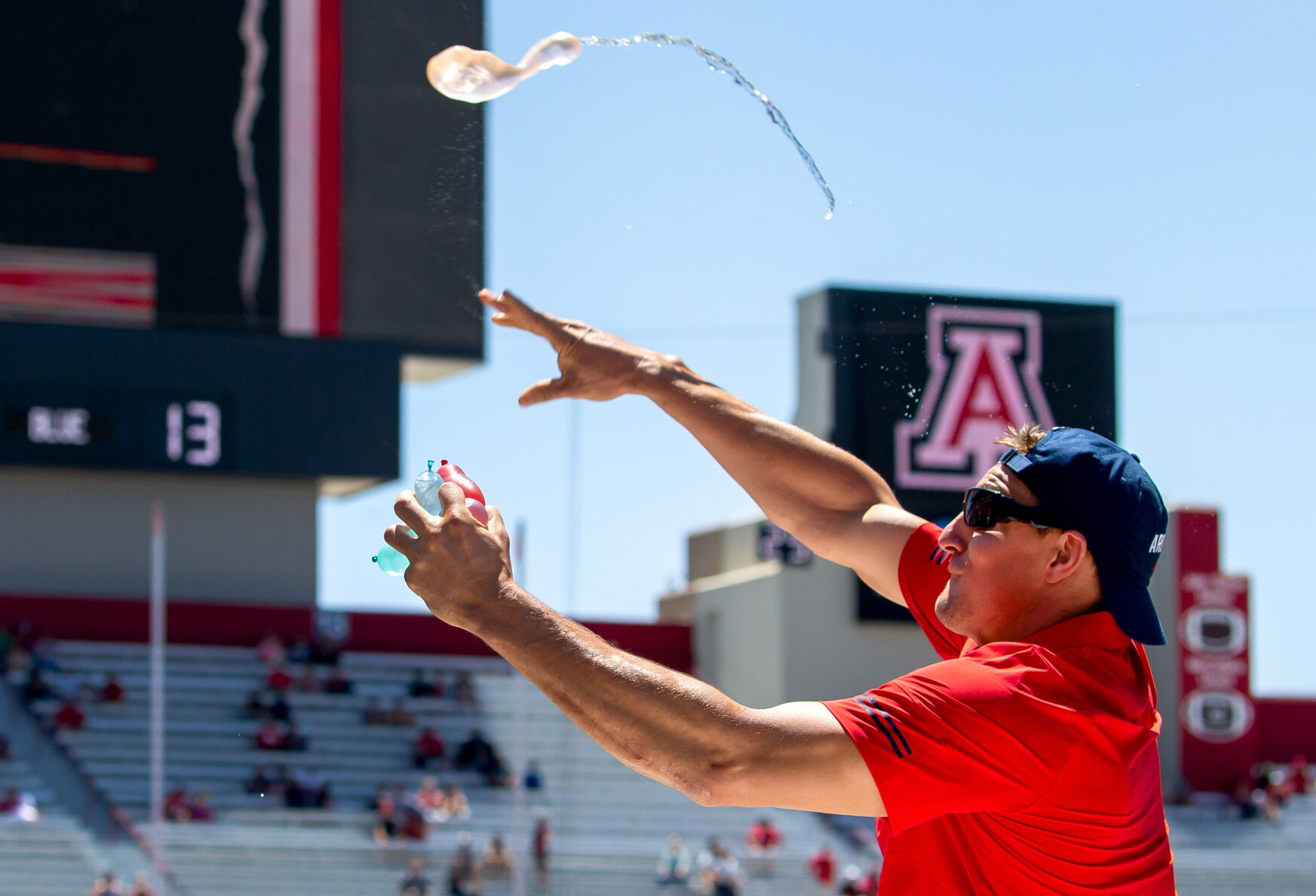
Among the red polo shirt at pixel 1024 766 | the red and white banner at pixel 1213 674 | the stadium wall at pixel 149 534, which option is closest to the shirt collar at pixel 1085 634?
the red polo shirt at pixel 1024 766

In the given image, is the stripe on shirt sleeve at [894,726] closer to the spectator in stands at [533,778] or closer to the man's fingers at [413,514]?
the man's fingers at [413,514]

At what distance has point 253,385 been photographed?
78.2ft

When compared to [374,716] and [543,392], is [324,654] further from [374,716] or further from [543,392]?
[543,392]

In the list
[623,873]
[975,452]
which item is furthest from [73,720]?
[975,452]

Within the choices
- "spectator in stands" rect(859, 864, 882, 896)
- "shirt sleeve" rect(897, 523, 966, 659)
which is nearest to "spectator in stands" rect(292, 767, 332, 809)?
"spectator in stands" rect(859, 864, 882, 896)

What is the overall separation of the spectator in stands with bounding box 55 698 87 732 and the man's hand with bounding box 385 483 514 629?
20.0 m

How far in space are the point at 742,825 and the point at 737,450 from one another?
65.0ft

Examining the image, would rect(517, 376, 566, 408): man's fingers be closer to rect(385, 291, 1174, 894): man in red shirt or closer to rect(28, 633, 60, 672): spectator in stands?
rect(385, 291, 1174, 894): man in red shirt

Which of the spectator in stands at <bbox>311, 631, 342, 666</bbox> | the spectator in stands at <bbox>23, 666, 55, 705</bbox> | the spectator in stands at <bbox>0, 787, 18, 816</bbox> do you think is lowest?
the spectator in stands at <bbox>0, 787, 18, 816</bbox>

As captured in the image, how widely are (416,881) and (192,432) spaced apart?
7920 millimetres

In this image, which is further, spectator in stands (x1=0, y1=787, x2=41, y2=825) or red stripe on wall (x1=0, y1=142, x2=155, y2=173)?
red stripe on wall (x1=0, y1=142, x2=155, y2=173)

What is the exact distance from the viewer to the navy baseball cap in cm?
245

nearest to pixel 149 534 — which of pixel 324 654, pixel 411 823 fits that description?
pixel 324 654

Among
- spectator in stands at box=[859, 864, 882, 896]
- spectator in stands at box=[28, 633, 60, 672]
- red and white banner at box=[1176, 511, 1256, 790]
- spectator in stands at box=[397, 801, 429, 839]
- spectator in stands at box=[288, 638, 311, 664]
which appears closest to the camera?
spectator in stands at box=[859, 864, 882, 896]
